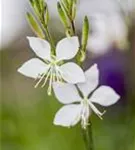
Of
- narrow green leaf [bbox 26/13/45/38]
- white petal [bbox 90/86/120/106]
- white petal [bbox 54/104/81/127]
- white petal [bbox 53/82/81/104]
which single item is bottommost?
white petal [bbox 54/104/81/127]

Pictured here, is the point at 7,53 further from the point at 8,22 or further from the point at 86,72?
the point at 86,72

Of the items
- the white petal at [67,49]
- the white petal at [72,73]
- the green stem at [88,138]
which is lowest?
the green stem at [88,138]

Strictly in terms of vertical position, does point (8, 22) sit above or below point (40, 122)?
above

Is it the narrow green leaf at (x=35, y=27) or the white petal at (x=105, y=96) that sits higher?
the narrow green leaf at (x=35, y=27)

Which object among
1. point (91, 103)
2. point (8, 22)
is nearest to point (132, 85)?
point (91, 103)

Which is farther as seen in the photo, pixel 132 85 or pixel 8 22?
pixel 8 22
